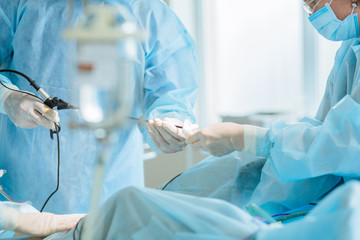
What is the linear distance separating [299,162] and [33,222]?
0.70 metres

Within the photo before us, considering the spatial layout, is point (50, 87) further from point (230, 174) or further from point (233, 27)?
point (233, 27)

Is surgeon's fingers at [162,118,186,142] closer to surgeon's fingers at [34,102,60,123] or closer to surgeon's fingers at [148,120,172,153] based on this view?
surgeon's fingers at [148,120,172,153]

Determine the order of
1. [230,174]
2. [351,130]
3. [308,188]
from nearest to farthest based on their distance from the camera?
[351,130]
[308,188]
[230,174]

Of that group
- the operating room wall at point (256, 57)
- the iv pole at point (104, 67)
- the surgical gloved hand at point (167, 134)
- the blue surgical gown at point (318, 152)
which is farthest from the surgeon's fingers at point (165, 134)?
the operating room wall at point (256, 57)

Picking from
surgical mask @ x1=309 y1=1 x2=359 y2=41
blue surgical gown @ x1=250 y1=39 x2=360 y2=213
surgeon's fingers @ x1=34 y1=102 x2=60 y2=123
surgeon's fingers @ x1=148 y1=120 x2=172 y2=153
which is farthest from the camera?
surgeon's fingers @ x1=148 y1=120 x2=172 y2=153

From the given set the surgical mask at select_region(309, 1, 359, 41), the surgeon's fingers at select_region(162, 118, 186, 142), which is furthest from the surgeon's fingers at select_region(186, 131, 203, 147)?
the surgical mask at select_region(309, 1, 359, 41)

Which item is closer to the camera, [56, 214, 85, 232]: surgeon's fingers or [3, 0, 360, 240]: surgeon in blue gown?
[3, 0, 360, 240]: surgeon in blue gown

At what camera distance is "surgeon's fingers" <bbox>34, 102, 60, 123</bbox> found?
4.18 feet

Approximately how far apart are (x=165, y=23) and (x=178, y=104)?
330 mm

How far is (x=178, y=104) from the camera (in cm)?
155

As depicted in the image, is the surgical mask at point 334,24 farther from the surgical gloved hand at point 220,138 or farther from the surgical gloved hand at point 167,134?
the surgical gloved hand at point 167,134

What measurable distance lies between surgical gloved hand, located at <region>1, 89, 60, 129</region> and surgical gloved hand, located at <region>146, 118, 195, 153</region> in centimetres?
32

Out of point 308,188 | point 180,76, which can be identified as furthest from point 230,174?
point 180,76

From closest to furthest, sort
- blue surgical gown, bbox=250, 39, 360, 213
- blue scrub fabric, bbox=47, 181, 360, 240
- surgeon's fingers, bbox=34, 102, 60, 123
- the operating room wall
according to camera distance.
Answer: blue scrub fabric, bbox=47, 181, 360, 240 → blue surgical gown, bbox=250, 39, 360, 213 → surgeon's fingers, bbox=34, 102, 60, 123 → the operating room wall
